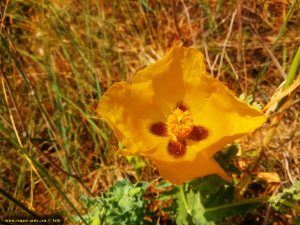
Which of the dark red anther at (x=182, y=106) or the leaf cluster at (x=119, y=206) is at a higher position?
the dark red anther at (x=182, y=106)

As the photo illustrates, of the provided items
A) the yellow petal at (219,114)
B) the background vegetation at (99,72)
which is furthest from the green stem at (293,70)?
the background vegetation at (99,72)

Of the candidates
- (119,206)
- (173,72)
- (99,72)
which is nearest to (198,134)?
(173,72)

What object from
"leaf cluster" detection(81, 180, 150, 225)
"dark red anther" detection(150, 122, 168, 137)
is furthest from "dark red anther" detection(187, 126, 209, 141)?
"leaf cluster" detection(81, 180, 150, 225)

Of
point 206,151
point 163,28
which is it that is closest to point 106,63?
point 163,28

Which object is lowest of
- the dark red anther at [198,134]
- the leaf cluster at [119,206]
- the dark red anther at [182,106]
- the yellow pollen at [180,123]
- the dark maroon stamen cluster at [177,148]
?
the leaf cluster at [119,206]

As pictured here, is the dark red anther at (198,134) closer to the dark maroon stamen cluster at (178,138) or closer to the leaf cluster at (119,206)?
the dark maroon stamen cluster at (178,138)

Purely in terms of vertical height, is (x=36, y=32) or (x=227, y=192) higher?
(x=36, y=32)

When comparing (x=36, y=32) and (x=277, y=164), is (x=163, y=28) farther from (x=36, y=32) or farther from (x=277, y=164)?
(x=277, y=164)
